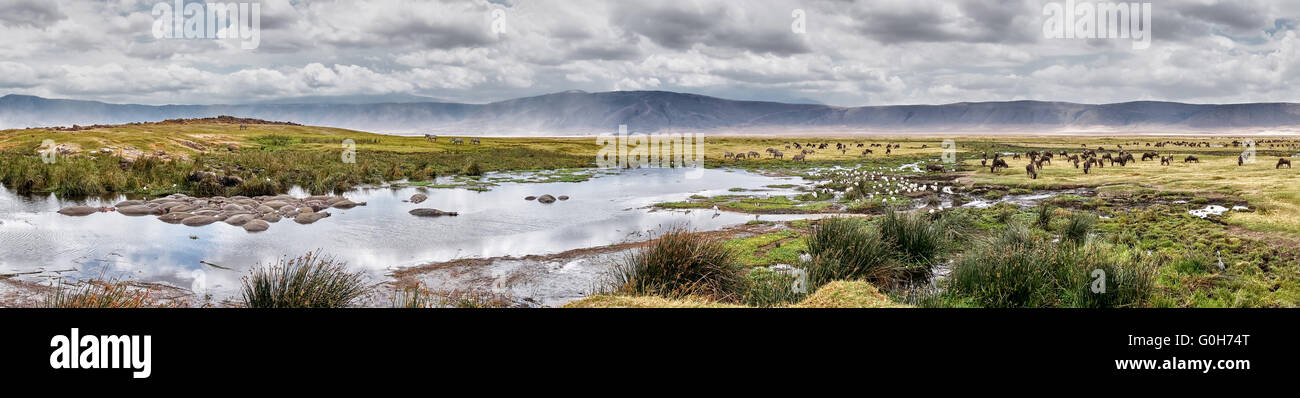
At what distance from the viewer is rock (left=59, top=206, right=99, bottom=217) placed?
20822 mm

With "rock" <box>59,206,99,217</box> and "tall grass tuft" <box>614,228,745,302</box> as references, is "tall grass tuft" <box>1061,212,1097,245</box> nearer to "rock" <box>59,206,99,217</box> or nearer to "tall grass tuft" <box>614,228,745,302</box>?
"tall grass tuft" <box>614,228,745,302</box>

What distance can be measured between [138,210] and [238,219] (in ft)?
16.5

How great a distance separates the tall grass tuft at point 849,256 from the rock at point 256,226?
49.3 feet

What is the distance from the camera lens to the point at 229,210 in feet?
67.6

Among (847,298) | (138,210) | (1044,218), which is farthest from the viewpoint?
(138,210)

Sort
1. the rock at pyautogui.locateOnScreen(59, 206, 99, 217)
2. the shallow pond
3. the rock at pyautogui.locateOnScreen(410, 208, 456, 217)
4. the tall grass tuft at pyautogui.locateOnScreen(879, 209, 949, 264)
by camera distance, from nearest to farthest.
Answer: the tall grass tuft at pyautogui.locateOnScreen(879, 209, 949, 264)
the shallow pond
the rock at pyautogui.locateOnScreen(59, 206, 99, 217)
the rock at pyautogui.locateOnScreen(410, 208, 456, 217)

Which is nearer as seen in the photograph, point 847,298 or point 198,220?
point 847,298

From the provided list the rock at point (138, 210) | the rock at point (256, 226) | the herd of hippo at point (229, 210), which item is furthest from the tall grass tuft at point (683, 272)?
the rock at point (138, 210)

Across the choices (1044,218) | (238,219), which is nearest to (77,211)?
(238,219)

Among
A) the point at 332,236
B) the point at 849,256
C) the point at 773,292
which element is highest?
the point at 849,256

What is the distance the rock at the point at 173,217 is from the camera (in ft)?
64.7

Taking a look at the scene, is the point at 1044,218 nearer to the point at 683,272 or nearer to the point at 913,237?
the point at 913,237

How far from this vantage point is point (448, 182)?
36.8 metres

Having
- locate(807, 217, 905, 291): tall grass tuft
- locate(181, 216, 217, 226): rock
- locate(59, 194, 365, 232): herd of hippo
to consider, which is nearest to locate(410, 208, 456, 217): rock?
locate(59, 194, 365, 232): herd of hippo
